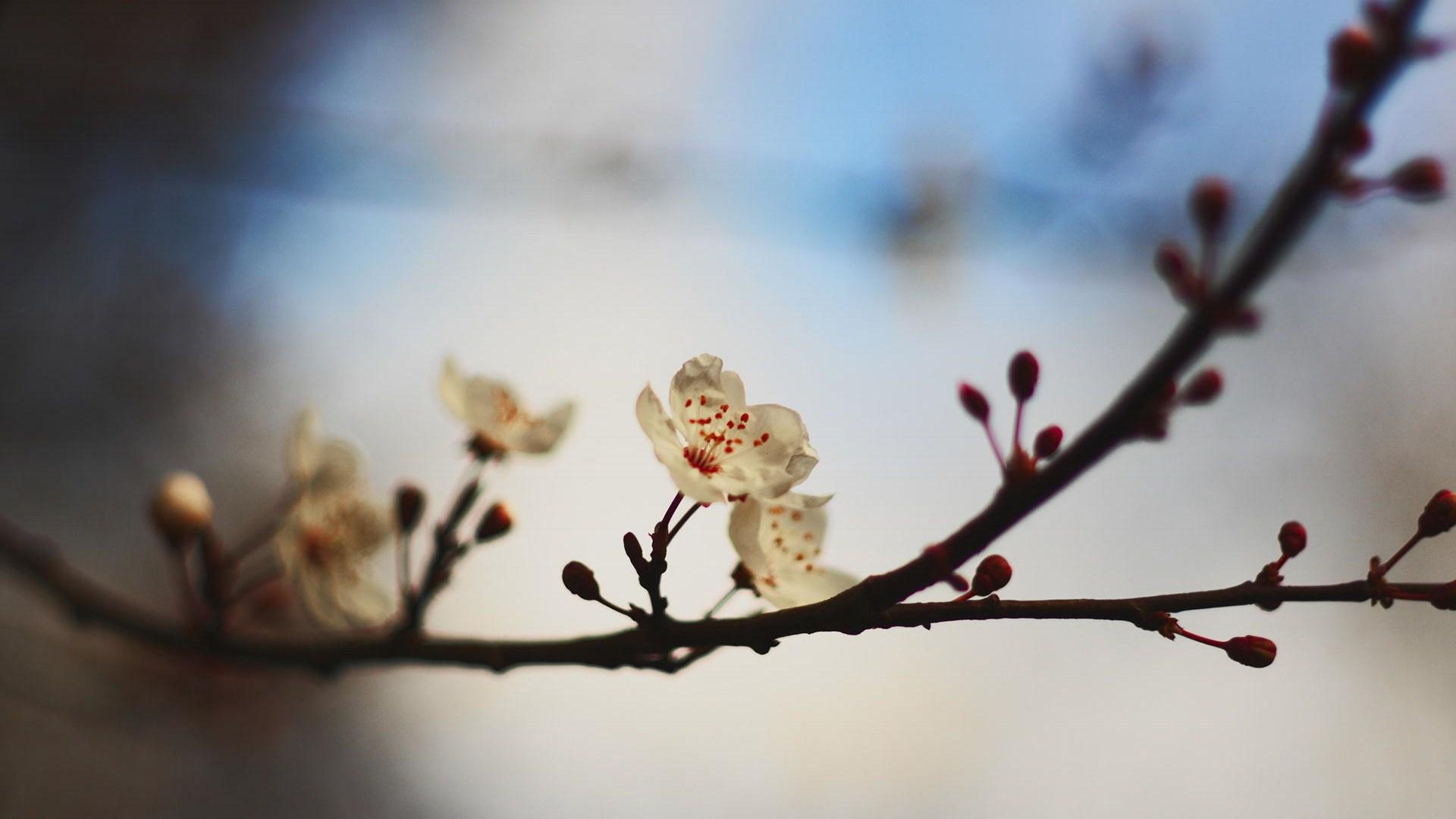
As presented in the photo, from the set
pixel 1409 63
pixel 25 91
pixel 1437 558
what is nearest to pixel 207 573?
pixel 1409 63

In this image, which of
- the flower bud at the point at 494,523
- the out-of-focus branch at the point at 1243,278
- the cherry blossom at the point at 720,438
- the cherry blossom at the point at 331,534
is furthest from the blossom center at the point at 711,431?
the cherry blossom at the point at 331,534

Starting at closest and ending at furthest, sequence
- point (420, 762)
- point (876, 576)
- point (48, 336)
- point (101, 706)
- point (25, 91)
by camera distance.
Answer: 1. point (876, 576)
2. point (101, 706)
3. point (25, 91)
4. point (48, 336)
5. point (420, 762)

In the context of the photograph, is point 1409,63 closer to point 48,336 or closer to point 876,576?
point 876,576

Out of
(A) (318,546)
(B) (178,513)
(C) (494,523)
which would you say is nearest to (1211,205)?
(C) (494,523)

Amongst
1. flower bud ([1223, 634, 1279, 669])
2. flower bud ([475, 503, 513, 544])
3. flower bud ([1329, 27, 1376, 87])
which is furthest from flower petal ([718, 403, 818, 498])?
flower bud ([1329, 27, 1376, 87])

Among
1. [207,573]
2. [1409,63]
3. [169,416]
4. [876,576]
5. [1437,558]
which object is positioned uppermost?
[1437,558]

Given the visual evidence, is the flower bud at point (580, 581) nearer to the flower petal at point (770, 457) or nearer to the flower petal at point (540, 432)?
the flower petal at point (770, 457)
